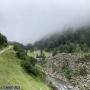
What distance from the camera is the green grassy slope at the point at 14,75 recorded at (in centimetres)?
8619

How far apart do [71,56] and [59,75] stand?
103 feet

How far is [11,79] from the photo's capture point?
87562 millimetres

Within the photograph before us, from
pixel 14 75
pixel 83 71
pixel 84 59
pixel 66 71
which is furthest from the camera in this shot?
pixel 84 59

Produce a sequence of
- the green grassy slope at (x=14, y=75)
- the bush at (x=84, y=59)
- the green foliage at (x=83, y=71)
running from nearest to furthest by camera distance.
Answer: the green grassy slope at (x=14, y=75), the green foliage at (x=83, y=71), the bush at (x=84, y=59)

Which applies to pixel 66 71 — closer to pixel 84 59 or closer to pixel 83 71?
pixel 83 71

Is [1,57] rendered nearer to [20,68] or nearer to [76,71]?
[20,68]

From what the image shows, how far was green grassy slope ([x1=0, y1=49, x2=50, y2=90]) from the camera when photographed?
3393 inches

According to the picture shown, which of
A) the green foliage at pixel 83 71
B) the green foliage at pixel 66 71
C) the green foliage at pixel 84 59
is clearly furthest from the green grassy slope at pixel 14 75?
the green foliage at pixel 84 59

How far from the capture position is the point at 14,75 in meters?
95.6

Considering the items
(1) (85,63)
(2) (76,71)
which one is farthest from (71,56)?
(2) (76,71)

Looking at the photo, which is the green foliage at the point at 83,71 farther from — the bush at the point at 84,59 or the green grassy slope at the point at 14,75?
the green grassy slope at the point at 14,75

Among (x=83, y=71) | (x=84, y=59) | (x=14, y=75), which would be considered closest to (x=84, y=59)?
(x=84, y=59)

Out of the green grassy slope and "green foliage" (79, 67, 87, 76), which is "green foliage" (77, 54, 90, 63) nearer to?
"green foliage" (79, 67, 87, 76)

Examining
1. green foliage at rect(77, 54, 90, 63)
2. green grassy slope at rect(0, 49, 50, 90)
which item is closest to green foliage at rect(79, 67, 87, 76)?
green foliage at rect(77, 54, 90, 63)
